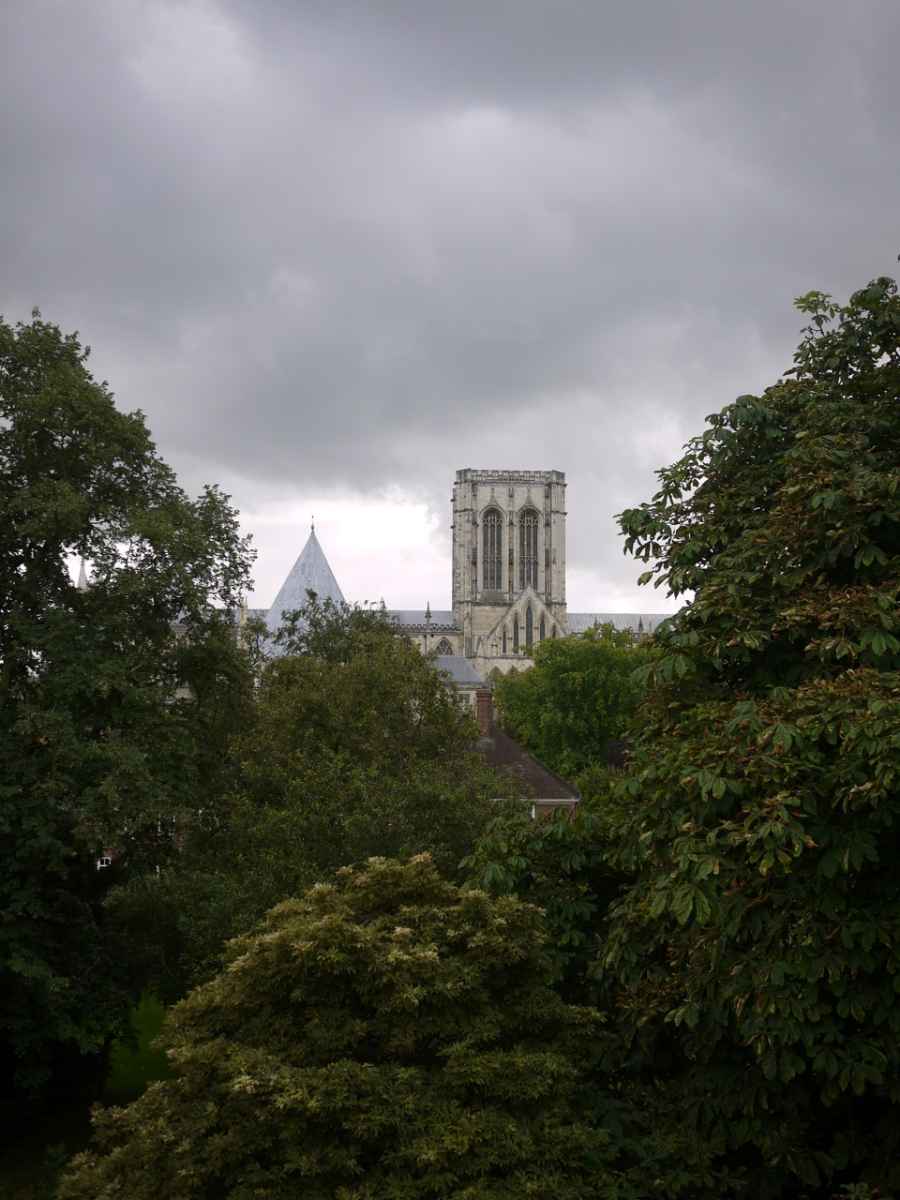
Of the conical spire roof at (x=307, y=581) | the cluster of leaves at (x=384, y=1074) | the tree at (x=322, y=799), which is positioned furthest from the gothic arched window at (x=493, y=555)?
the cluster of leaves at (x=384, y=1074)

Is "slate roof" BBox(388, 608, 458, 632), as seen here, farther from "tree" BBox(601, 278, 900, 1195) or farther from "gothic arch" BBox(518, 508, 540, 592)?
"tree" BBox(601, 278, 900, 1195)

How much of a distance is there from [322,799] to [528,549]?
124926 millimetres

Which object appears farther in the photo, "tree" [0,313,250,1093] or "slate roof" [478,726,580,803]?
"slate roof" [478,726,580,803]

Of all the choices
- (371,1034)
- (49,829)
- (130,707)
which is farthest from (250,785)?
(371,1034)

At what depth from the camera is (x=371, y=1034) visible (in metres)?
11.0

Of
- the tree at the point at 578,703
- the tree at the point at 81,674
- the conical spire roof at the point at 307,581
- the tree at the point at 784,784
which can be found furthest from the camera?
the conical spire roof at the point at 307,581

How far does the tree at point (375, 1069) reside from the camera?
32.1ft

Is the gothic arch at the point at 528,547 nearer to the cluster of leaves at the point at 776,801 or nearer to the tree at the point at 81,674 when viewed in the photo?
the tree at the point at 81,674

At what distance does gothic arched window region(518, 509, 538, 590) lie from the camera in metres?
144

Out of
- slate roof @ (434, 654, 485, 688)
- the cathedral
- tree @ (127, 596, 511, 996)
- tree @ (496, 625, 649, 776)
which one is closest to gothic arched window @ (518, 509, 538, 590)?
the cathedral

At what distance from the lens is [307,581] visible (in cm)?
8812

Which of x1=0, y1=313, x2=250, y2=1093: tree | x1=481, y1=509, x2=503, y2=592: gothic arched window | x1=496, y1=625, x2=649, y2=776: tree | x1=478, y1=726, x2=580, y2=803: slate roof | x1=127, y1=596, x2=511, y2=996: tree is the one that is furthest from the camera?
x1=481, y1=509, x2=503, y2=592: gothic arched window

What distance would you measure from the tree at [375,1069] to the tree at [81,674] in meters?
8.41

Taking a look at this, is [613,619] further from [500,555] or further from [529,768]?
[529,768]
